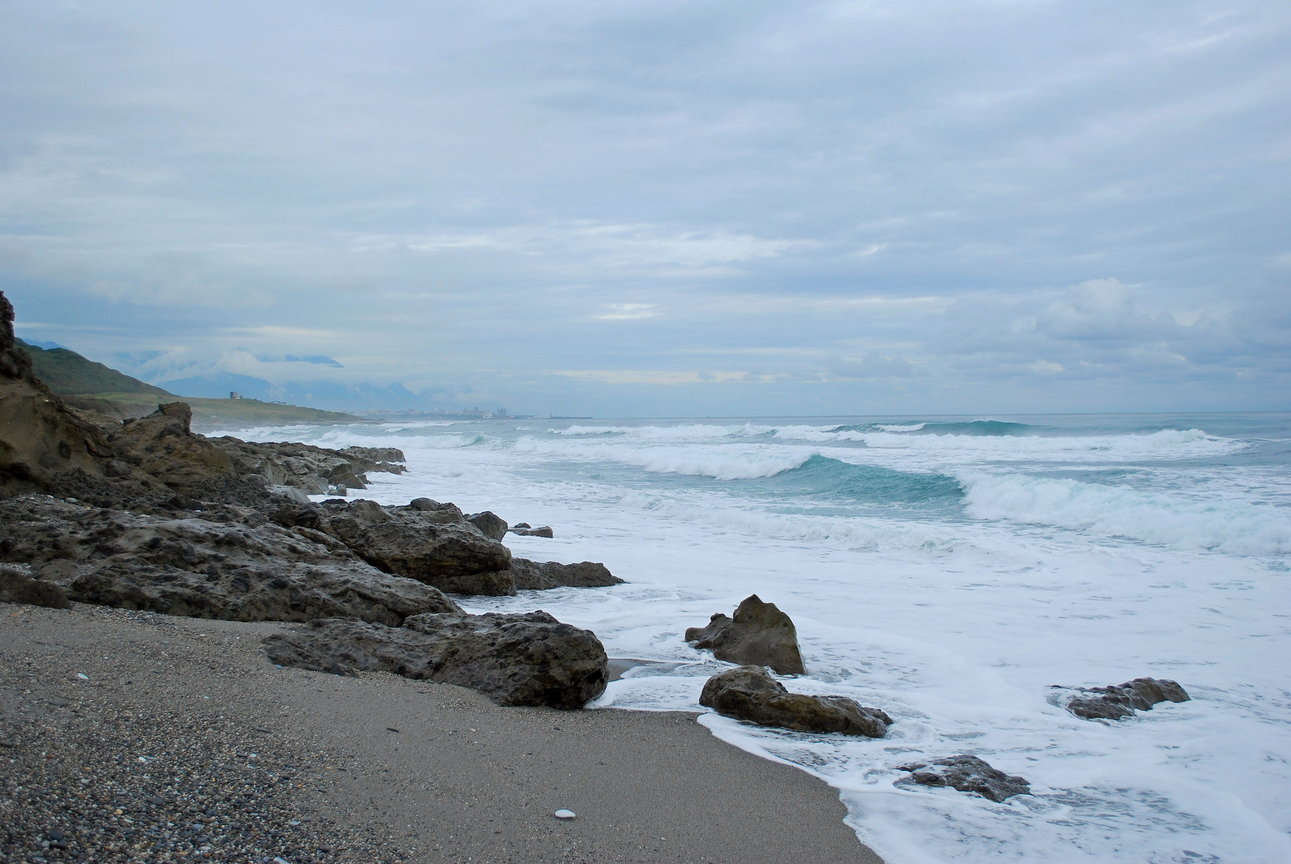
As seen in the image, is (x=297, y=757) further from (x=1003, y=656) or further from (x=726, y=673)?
(x=1003, y=656)

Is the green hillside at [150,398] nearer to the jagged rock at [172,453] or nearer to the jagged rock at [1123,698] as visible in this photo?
the jagged rock at [172,453]

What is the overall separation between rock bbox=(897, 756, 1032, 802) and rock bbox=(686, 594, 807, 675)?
1585 millimetres

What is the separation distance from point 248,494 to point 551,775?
6.53m

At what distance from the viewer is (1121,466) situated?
80.0ft

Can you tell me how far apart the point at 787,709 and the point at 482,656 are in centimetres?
169

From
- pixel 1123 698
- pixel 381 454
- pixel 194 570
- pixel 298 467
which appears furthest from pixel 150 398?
pixel 1123 698

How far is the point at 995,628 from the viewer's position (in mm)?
7066

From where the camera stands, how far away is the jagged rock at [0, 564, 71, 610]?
4.10m

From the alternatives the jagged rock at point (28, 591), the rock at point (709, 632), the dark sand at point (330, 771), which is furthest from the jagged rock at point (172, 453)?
the rock at point (709, 632)

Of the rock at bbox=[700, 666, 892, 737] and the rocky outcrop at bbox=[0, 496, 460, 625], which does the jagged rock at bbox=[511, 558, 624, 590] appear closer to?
the rocky outcrop at bbox=[0, 496, 460, 625]

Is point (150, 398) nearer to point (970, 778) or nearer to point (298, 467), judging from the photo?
point (298, 467)

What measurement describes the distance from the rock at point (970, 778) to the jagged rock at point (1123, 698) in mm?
1335

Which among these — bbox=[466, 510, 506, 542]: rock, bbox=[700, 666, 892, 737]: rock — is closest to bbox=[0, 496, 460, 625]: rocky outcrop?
bbox=[700, 666, 892, 737]: rock

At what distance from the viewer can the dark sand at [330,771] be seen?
2.30m
